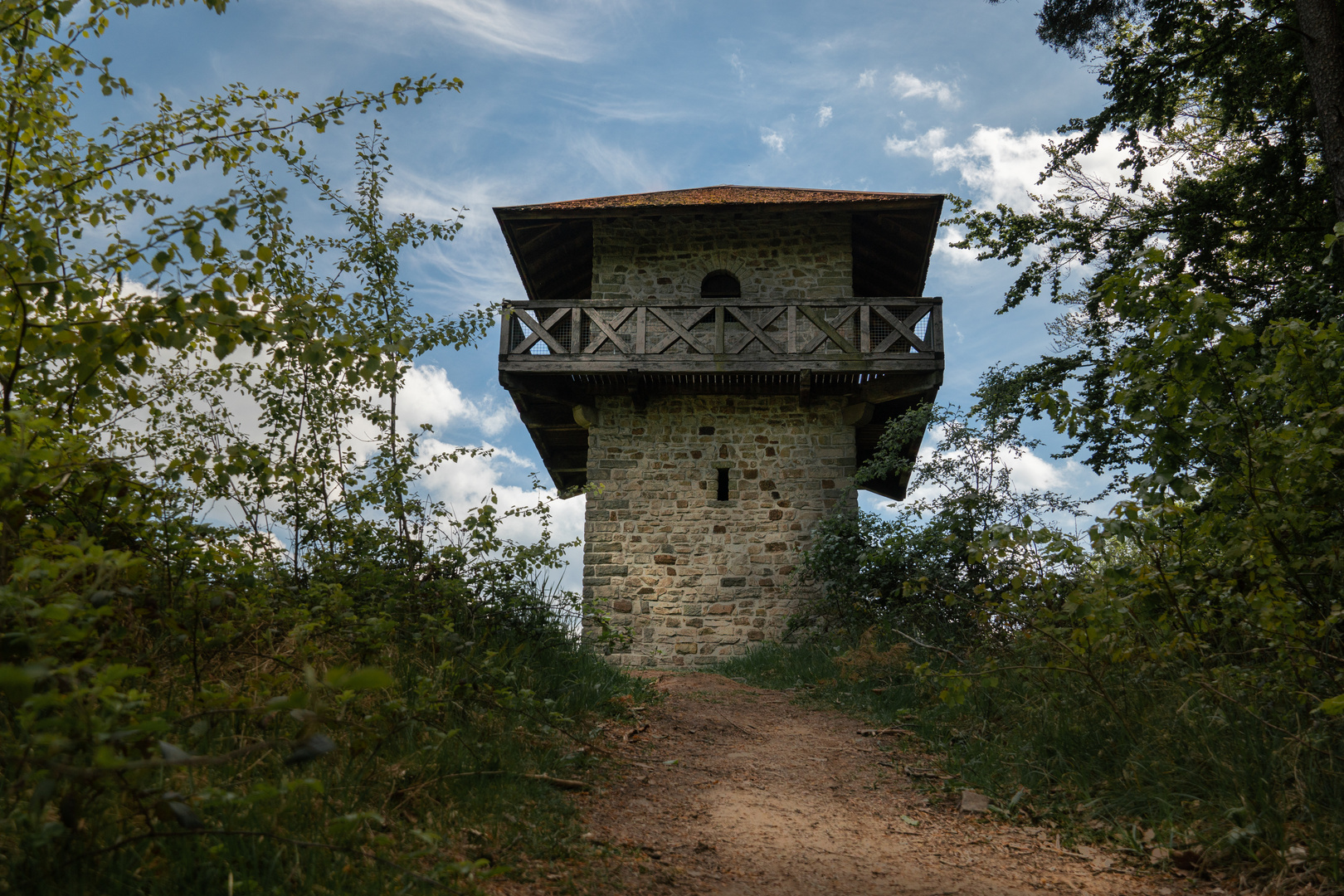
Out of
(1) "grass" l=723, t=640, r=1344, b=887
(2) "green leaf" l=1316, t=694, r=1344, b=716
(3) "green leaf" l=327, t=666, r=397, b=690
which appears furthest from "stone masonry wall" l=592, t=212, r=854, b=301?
(3) "green leaf" l=327, t=666, r=397, b=690

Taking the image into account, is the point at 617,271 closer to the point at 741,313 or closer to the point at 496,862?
the point at 741,313

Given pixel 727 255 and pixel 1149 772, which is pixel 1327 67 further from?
pixel 727 255

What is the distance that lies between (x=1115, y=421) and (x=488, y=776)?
10.3 feet

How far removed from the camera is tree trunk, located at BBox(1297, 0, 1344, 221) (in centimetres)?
588

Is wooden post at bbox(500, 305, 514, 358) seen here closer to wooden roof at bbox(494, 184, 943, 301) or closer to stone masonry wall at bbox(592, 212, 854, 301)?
wooden roof at bbox(494, 184, 943, 301)

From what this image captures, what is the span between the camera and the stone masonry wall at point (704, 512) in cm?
1027

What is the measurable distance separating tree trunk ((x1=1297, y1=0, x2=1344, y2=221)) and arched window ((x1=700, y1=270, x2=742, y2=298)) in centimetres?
671

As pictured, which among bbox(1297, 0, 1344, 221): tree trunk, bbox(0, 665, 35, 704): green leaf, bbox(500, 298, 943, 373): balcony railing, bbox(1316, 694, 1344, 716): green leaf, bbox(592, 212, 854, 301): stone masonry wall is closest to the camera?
bbox(0, 665, 35, 704): green leaf

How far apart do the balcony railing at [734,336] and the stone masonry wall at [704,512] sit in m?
0.95

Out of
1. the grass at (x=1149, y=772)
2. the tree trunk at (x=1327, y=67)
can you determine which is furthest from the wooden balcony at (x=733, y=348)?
the grass at (x=1149, y=772)

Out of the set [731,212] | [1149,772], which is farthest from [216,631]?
[731,212]

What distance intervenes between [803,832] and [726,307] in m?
7.83

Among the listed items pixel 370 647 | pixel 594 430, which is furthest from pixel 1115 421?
pixel 594 430

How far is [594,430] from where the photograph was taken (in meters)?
11.0
